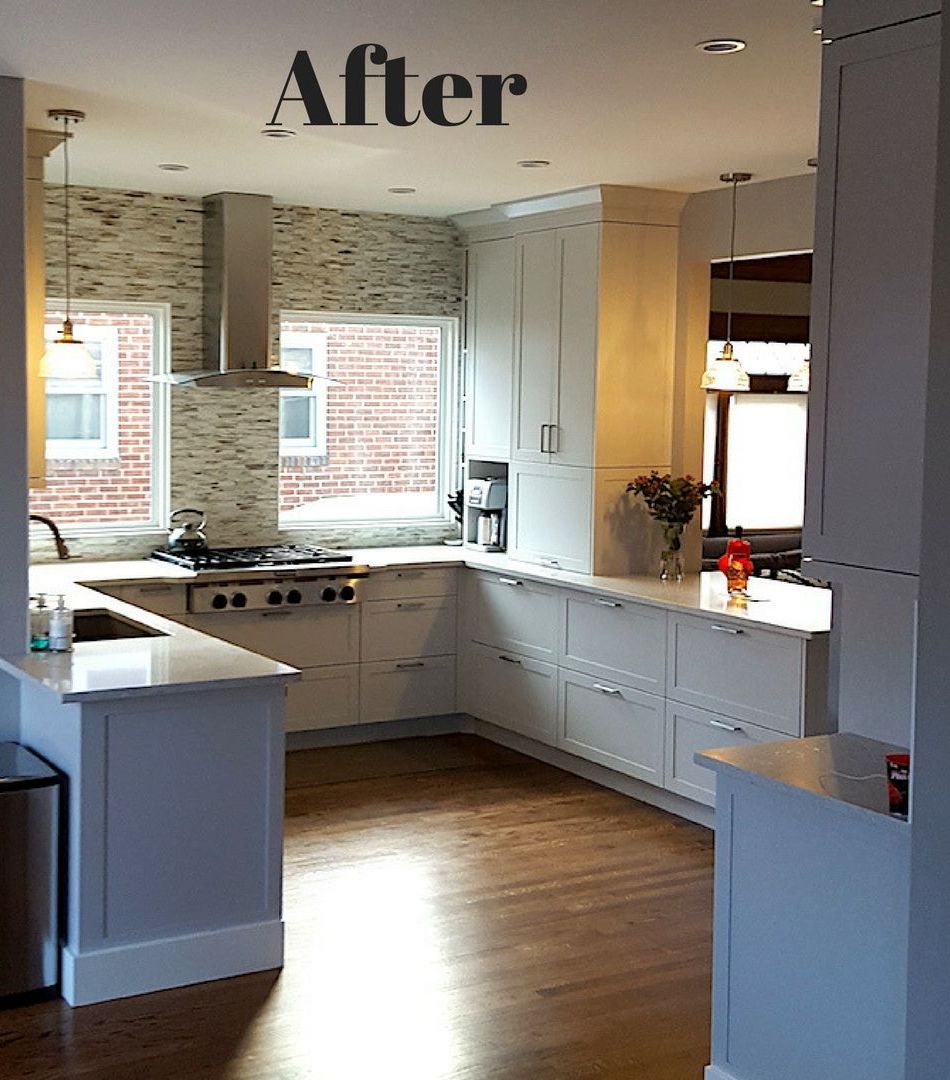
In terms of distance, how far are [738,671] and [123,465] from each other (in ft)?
10.4

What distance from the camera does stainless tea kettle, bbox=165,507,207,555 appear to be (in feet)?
22.9

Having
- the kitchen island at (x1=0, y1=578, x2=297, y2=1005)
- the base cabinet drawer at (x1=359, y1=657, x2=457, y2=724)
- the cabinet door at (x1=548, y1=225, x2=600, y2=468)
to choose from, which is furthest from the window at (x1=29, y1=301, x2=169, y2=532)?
the kitchen island at (x1=0, y1=578, x2=297, y2=1005)

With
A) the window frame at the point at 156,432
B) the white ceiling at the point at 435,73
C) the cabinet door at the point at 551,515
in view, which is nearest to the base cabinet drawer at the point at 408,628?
the cabinet door at the point at 551,515

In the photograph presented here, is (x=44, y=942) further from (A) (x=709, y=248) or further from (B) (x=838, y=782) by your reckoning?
(A) (x=709, y=248)

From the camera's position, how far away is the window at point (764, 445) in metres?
9.23

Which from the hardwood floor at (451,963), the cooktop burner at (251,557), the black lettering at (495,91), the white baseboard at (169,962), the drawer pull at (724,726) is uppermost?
the black lettering at (495,91)

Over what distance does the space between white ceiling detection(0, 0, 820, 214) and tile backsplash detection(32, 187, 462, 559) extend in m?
0.38

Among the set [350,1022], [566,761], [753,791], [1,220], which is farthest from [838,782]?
[566,761]

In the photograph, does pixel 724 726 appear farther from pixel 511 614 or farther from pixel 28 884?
pixel 28 884

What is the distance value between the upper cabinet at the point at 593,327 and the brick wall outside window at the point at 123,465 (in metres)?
1.80

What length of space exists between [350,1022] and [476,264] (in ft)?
A: 14.8

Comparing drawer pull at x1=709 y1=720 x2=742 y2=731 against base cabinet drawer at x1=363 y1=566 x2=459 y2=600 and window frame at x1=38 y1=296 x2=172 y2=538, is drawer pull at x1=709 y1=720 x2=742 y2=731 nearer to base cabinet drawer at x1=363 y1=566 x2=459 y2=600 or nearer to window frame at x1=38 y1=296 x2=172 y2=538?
base cabinet drawer at x1=363 y1=566 x2=459 y2=600

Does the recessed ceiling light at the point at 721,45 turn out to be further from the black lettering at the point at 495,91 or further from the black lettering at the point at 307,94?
the black lettering at the point at 307,94

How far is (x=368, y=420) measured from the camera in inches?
307
